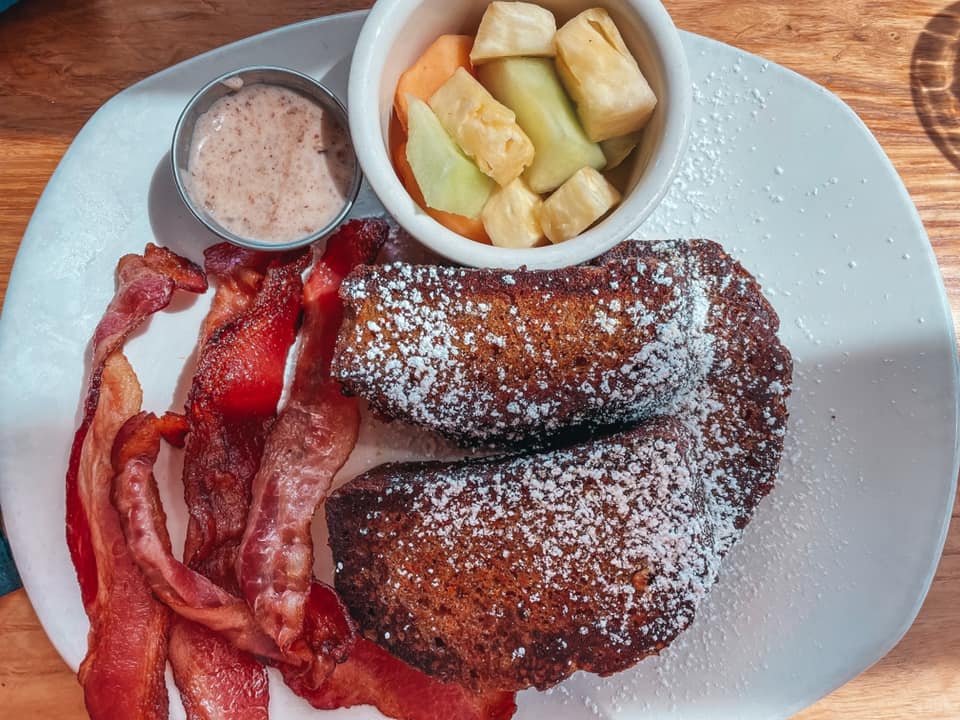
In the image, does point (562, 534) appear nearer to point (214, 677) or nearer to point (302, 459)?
point (302, 459)

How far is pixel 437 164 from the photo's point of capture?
1.30 metres

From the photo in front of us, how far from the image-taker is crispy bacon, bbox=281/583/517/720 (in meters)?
1.57

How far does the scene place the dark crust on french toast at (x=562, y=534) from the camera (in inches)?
54.3

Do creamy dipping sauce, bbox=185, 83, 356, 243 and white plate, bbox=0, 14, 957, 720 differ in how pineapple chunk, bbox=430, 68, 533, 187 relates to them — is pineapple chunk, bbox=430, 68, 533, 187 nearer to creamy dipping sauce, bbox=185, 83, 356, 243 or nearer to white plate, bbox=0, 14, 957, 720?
creamy dipping sauce, bbox=185, 83, 356, 243

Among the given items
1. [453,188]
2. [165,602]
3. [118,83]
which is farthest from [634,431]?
[118,83]

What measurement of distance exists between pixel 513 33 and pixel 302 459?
0.89 m

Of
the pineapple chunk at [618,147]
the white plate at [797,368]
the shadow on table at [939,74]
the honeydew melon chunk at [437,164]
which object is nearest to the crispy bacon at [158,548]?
the white plate at [797,368]

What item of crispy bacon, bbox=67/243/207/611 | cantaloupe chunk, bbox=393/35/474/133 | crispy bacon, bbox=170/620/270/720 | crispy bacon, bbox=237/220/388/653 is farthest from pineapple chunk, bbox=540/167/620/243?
crispy bacon, bbox=170/620/270/720

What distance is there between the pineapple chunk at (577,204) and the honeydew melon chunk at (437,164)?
0.45 feet

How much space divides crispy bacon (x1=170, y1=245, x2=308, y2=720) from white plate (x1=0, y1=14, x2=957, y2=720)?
9 centimetres

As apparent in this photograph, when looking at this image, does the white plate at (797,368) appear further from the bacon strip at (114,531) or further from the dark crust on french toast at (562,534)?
the dark crust on french toast at (562,534)

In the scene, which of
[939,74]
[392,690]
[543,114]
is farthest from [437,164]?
[939,74]

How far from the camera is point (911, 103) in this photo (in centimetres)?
171

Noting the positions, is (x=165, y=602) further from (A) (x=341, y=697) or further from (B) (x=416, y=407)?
(B) (x=416, y=407)
